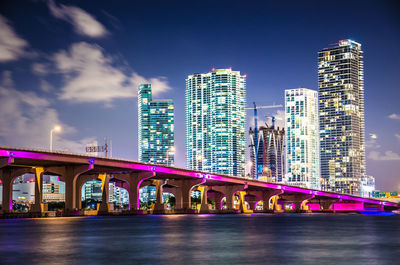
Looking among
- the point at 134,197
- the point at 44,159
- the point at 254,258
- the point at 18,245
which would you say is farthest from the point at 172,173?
the point at 254,258

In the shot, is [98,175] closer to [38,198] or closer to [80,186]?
[80,186]

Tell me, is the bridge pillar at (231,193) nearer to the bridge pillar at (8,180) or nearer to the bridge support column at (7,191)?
the bridge pillar at (8,180)

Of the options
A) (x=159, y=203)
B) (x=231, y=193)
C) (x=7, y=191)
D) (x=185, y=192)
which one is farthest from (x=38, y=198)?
(x=231, y=193)

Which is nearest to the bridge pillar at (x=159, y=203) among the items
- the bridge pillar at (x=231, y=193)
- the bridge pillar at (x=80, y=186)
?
the bridge pillar at (x=80, y=186)

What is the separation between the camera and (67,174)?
118 m

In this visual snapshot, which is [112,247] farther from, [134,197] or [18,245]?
[134,197]

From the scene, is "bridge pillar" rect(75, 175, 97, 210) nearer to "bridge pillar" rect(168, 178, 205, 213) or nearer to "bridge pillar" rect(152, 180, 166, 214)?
"bridge pillar" rect(152, 180, 166, 214)

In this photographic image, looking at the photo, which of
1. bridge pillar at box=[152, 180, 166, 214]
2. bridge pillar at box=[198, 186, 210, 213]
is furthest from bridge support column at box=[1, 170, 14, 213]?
bridge pillar at box=[198, 186, 210, 213]

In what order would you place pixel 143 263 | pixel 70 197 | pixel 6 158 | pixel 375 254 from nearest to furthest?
1. pixel 143 263
2. pixel 375 254
3. pixel 6 158
4. pixel 70 197

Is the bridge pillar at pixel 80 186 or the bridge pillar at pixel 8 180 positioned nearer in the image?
the bridge pillar at pixel 8 180

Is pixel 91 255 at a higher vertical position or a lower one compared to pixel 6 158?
lower

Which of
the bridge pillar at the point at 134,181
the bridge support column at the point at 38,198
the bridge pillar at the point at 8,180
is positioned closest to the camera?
the bridge support column at the point at 38,198

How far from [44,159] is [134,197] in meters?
37.9

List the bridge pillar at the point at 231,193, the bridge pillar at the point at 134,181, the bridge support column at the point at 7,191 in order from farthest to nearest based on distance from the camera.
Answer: the bridge pillar at the point at 231,193 → the bridge pillar at the point at 134,181 → the bridge support column at the point at 7,191
